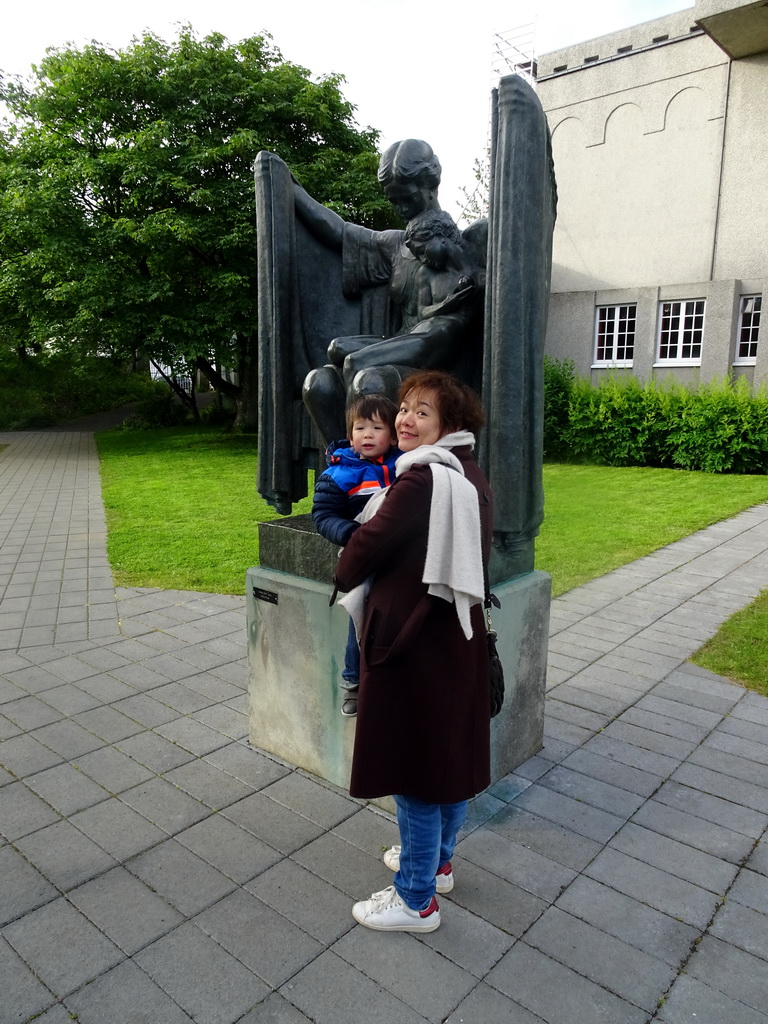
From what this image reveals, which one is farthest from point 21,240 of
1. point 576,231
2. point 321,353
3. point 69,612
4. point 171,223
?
point 321,353

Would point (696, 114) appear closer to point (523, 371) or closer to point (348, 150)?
point (348, 150)

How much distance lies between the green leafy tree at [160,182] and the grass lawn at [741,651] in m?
13.8

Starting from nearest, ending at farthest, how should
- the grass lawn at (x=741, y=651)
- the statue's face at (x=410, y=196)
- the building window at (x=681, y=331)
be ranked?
the statue's face at (x=410, y=196), the grass lawn at (x=741, y=651), the building window at (x=681, y=331)

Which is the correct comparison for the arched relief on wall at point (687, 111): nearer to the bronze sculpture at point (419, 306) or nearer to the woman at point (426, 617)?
the bronze sculpture at point (419, 306)

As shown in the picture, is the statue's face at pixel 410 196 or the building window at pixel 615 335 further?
the building window at pixel 615 335

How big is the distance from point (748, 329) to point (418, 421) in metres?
17.7

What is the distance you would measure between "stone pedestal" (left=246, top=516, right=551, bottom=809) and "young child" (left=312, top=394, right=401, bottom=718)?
0.75 metres

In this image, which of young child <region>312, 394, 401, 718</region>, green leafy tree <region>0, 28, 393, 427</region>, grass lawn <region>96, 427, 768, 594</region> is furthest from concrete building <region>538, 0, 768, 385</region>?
young child <region>312, 394, 401, 718</region>

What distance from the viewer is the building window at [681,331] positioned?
17.6 meters

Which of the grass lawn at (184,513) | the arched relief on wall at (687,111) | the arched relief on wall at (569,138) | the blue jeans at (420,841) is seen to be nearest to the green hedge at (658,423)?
the arched relief on wall at (569,138)

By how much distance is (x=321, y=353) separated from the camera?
327 cm

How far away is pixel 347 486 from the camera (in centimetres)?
217

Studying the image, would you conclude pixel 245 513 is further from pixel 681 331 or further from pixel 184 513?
pixel 681 331

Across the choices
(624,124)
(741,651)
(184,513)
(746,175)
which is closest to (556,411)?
(746,175)
